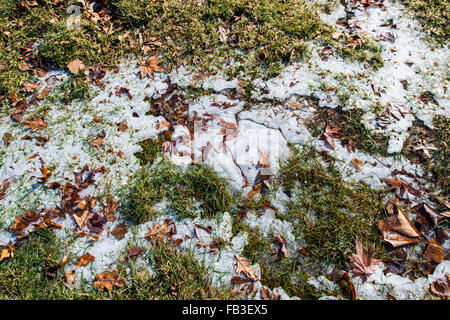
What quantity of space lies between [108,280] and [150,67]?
2.36 metres

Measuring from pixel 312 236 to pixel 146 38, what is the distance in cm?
305

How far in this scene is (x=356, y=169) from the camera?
2504mm

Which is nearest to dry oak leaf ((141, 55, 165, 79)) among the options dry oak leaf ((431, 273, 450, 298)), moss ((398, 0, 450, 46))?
dry oak leaf ((431, 273, 450, 298))

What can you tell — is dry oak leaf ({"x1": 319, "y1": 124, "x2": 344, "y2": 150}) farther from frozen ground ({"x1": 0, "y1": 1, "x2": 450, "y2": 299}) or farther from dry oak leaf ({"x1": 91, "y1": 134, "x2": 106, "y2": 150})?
dry oak leaf ({"x1": 91, "y1": 134, "x2": 106, "y2": 150})

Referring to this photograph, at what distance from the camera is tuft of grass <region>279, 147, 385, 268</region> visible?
2.17 meters

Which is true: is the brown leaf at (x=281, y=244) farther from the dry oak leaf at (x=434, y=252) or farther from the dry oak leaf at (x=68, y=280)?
the dry oak leaf at (x=68, y=280)

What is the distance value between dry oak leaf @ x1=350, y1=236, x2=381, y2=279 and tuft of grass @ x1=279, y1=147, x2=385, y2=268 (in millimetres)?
48

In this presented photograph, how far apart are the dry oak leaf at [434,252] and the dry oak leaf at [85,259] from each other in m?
2.78

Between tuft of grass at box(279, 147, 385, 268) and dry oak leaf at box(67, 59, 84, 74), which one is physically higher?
dry oak leaf at box(67, 59, 84, 74)

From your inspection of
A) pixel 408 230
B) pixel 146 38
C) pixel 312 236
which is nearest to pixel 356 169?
pixel 408 230

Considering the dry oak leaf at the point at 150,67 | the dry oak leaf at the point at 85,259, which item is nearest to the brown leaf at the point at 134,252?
the dry oak leaf at the point at 85,259

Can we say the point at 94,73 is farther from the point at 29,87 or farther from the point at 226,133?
the point at 226,133

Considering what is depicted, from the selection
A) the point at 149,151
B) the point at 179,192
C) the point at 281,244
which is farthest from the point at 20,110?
the point at 281,244

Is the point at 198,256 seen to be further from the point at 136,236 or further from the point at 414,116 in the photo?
the point at 414,116
